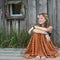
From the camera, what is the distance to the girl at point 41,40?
6.29 m

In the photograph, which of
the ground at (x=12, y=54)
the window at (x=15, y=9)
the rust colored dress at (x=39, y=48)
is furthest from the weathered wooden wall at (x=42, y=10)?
the rust colored dress at (x=39, y=48)

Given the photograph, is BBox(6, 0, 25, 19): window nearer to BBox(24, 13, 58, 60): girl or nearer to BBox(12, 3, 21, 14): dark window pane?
BBox(12, 3, 21, 14): dark window pane

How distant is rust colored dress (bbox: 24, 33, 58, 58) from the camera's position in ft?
20.9

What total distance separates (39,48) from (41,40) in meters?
0.16

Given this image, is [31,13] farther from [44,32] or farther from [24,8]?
[44,32]

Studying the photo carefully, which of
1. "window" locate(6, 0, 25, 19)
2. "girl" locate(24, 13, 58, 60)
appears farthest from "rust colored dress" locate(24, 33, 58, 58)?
"window" locate(6, 0, 25, 19)

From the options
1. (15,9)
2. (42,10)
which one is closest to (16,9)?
(15,9)

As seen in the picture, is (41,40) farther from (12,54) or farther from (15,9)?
(15,9)

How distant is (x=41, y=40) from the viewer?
6.38 metres

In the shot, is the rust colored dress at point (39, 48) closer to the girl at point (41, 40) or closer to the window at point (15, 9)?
the girl at point (41, 40)

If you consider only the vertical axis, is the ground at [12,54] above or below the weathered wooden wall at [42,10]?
below

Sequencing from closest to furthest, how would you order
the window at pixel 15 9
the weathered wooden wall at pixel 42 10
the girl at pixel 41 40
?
the girl at pixel 41 40, the weathered wooden wall at pixel 42 10, the window at pixel 15 9

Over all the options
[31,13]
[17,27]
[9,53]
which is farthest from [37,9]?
[9,53]

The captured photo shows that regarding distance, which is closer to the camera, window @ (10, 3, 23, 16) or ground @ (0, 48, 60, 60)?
ground @ (0, 48, 60, 60)
